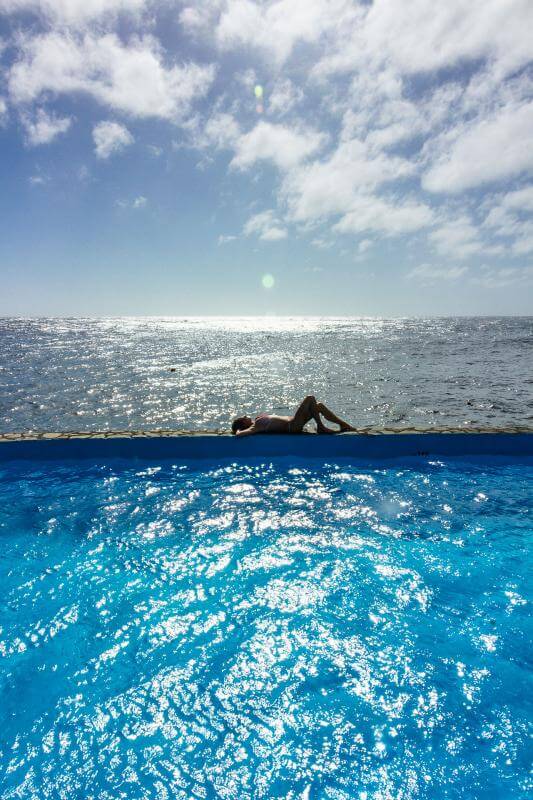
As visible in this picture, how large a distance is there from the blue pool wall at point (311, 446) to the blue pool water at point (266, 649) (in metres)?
2.25

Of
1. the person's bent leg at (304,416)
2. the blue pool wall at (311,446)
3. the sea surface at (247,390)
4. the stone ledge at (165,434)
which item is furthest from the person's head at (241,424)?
the sea surface at (247,390)

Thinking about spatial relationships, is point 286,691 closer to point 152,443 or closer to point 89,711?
point 89,711

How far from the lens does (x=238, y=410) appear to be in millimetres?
16812

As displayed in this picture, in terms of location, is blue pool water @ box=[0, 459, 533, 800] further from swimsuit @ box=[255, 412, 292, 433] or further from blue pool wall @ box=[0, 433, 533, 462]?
swimsuit @ box=[255, 412, 292, 433]

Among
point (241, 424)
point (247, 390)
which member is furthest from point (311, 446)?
point (247, 390)

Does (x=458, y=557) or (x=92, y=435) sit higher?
(x=92, y=435)

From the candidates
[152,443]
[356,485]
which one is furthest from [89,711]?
[152,443]

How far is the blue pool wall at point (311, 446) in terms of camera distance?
9328 mm

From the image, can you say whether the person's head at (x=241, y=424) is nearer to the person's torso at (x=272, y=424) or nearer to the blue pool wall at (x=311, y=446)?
the person's torso at (x=272, y=424)

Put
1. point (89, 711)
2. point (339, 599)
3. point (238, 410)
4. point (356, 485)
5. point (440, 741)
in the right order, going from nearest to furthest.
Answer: point (440, 741) → point (89, 711) → point (339, 599) → point (356, 485) → point (238, 410)

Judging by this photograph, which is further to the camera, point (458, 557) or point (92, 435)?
point (92, 435)

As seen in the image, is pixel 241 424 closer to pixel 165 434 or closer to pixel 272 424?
pixel 272 424

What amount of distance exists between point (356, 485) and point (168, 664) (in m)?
4.93

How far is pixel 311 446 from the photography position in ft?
31.0
